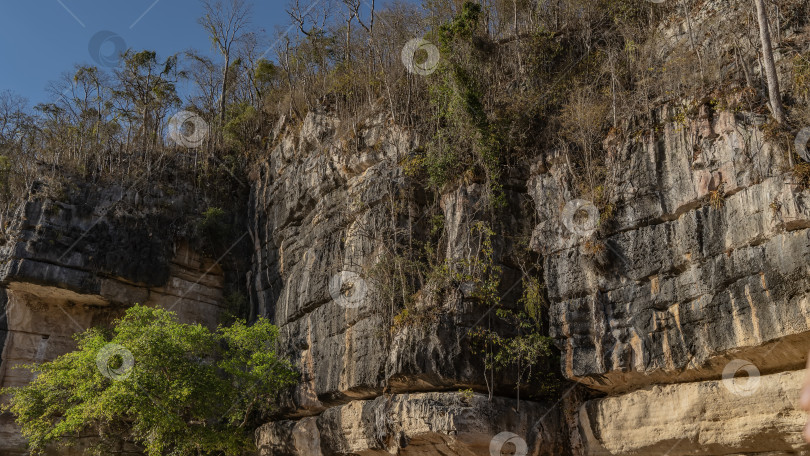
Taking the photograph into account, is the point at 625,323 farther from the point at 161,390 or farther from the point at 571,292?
the point at 161,390

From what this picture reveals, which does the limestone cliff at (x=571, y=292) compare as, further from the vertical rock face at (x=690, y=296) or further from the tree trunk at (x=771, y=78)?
the tree trunk at (x=771, y=78)

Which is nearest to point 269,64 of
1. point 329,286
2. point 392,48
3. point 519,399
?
point 392,48

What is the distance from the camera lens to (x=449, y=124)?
659 inches

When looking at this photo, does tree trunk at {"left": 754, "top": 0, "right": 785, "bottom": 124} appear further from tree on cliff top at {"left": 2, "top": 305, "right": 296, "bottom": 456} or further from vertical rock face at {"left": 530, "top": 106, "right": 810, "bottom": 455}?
tree on cliff top at {"left": 2, "top": 305, "right": 296, "bottom": 456}

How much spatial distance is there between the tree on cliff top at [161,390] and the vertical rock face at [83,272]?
3.00 metres

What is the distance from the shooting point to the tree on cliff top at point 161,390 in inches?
639

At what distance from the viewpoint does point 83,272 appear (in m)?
21.4

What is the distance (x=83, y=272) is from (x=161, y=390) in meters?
7.19

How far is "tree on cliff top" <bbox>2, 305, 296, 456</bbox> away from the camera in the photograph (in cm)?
1623

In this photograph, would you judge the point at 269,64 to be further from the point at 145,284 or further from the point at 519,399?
the point at 519,399

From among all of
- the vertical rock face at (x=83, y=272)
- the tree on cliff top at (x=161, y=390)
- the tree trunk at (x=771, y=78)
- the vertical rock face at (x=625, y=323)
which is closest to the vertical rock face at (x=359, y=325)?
the vertical rock face at (x=625, y=323)

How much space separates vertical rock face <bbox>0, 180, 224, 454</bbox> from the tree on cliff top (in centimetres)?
300

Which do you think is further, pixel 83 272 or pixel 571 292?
pixel 83 272

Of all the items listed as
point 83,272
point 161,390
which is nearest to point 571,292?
point 161,390
